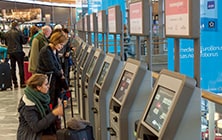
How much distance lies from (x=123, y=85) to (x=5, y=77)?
22.3ft

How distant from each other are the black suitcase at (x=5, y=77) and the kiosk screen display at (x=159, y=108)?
735 cm

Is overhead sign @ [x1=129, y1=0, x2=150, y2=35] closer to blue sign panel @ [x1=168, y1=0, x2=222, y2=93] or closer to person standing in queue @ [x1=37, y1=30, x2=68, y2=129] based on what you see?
person standing in queue @ [x1=37, y1=30, x2=68, y2=129]

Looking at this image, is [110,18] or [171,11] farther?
[110,18]

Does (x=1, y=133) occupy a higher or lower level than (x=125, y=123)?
lower

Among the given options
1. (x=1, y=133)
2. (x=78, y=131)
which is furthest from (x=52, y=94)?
(x=78, y=131)

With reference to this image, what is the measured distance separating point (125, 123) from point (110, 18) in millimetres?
1437

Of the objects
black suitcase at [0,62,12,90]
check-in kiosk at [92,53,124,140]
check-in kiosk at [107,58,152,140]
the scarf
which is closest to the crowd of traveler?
the scarf

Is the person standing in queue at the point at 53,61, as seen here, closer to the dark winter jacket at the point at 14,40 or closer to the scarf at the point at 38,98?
the scarf at the point at 38,98

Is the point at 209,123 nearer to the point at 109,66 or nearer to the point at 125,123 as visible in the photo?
the point at 125,123

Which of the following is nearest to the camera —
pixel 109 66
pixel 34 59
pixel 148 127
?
pixel 148 127

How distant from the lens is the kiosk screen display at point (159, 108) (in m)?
2.06

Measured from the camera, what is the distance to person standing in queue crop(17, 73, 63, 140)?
3.41 metres

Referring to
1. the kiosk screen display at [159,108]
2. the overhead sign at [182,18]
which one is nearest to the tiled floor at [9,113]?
the kiosk screen display at [159,108]

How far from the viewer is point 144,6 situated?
269 cm
